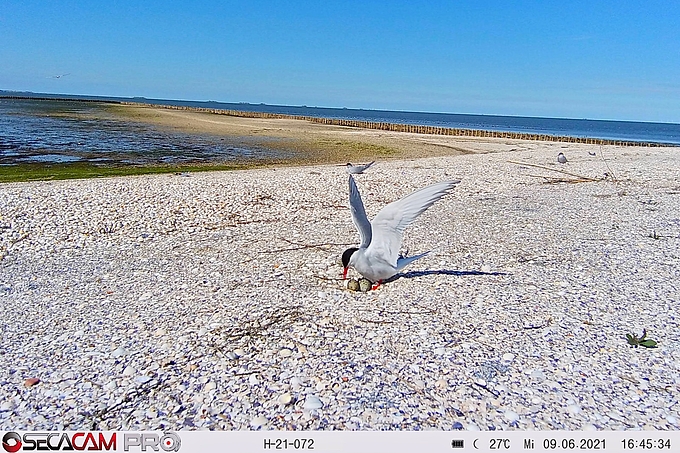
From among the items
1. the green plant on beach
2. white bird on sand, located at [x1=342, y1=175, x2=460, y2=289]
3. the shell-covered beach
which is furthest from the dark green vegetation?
the green plant on beach

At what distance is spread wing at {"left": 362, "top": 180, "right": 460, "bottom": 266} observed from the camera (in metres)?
5.68

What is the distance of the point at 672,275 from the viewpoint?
669 centimetres

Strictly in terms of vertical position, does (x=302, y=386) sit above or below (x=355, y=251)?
below

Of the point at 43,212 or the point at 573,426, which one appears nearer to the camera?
the point at 573,426

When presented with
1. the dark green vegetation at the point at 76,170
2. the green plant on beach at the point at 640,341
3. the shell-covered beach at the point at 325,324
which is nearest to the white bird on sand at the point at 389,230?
the shell-covered beach at the point at 325,324

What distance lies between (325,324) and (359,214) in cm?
118

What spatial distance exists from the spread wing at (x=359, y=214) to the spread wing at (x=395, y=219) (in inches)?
4.3

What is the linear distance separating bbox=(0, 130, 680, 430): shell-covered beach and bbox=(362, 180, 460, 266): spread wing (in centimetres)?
59

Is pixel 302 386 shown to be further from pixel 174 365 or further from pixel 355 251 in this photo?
pixel 355 251

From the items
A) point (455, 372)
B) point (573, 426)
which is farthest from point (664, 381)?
point (455, 372)

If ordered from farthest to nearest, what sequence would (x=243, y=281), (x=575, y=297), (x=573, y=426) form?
(x=243, y=281), (x=575, y=297), (x=573, y=426)

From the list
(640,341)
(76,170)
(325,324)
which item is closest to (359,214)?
(325,324)

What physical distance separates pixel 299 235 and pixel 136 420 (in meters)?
5.92

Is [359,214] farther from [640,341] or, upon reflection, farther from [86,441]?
[86,441]
